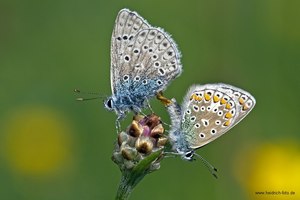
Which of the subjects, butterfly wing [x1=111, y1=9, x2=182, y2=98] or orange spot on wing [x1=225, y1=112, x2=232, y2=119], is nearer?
orange spot on wing [x1=225, y1=112, x2=232, y2=119]

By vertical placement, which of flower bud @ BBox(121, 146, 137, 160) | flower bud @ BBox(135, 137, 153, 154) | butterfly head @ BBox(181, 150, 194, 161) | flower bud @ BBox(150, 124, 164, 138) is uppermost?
flower bud @ BBox(150, 124, 164, 138)

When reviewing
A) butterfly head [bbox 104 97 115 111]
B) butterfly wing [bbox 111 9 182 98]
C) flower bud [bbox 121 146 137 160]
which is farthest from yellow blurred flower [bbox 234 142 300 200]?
flower bud [bbox 121 146 137 160]

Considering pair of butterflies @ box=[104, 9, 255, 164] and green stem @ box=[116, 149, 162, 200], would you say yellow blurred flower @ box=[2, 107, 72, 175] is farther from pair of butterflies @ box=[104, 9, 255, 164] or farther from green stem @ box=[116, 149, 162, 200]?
green stem @ box=[116, 149, 162, 200]

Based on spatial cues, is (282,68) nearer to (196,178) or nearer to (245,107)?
(196,178)

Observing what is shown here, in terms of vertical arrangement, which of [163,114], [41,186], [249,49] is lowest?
[41,186]

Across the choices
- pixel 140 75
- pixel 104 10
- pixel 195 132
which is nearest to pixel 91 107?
pixel 104 10

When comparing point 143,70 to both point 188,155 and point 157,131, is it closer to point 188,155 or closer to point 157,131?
point 188,155

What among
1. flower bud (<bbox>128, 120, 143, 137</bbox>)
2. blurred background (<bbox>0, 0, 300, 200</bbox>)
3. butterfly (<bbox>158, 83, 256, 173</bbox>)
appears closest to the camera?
flower bud (<bbox>128, 120, 143, 137</bbox>)

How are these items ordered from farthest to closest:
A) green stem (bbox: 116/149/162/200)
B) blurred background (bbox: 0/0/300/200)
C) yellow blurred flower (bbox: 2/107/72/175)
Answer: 1. yellow blurred flower (bbox: 2/107/72/175)
2. blurred background (bbox: 0/0/300/200)
3. green stem (bbox: 116/149/162/200)
